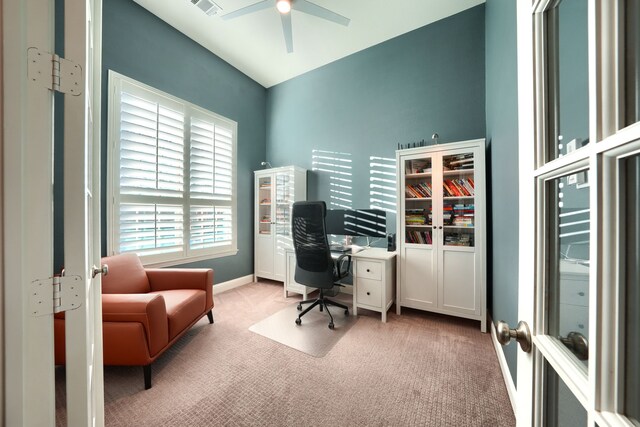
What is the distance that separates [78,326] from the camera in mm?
767

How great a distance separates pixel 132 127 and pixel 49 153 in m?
A: 2.38

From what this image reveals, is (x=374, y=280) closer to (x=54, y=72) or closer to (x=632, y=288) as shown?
(x=632, y=288)

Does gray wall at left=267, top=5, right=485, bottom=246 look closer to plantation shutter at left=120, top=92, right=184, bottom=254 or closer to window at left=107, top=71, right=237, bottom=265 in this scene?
window at left=107, top=71, right=237, bottom=265

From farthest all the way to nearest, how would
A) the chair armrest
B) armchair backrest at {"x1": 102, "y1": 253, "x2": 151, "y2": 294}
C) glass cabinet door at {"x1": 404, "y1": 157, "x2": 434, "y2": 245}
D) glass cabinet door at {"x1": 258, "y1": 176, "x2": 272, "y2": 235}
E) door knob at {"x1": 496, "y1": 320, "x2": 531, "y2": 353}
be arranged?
glass cabinet door at {"x1": 258, "y1": 176, "x2": 272, "y2": 235} → glass cabinet door at {"x1": 404, "y1": 157, "x2": 434, "y2": 245} → armchair backrest at {"x1": 102, "y1": 253, "x2": 151, "y2": 294} → the chair armrest → door knob at {"x1": 496, "y1": 320, "x2": 531, "y2": 353}

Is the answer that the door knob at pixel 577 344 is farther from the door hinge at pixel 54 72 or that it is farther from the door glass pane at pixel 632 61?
the door hinge at pixel 54 72

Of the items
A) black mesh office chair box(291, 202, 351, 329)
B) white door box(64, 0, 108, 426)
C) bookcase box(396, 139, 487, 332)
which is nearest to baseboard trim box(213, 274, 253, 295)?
black mesh office chair box(291, 202, 351, 329)

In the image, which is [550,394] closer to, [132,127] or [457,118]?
[457,118]

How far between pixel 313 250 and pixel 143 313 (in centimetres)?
145

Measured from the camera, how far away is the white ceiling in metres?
2.64

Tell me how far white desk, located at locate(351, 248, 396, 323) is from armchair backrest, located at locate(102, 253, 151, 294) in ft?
6.95

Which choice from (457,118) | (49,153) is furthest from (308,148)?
(49,153)

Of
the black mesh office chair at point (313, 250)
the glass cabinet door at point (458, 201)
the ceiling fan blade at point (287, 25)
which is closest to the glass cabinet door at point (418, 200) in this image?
the glass cabinet door at point (458, 201)

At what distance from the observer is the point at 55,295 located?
702 mm

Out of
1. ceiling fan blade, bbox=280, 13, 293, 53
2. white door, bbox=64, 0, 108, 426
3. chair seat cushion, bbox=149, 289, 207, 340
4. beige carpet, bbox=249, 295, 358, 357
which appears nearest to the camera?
white door, bbox=64, 0, 108, 426
